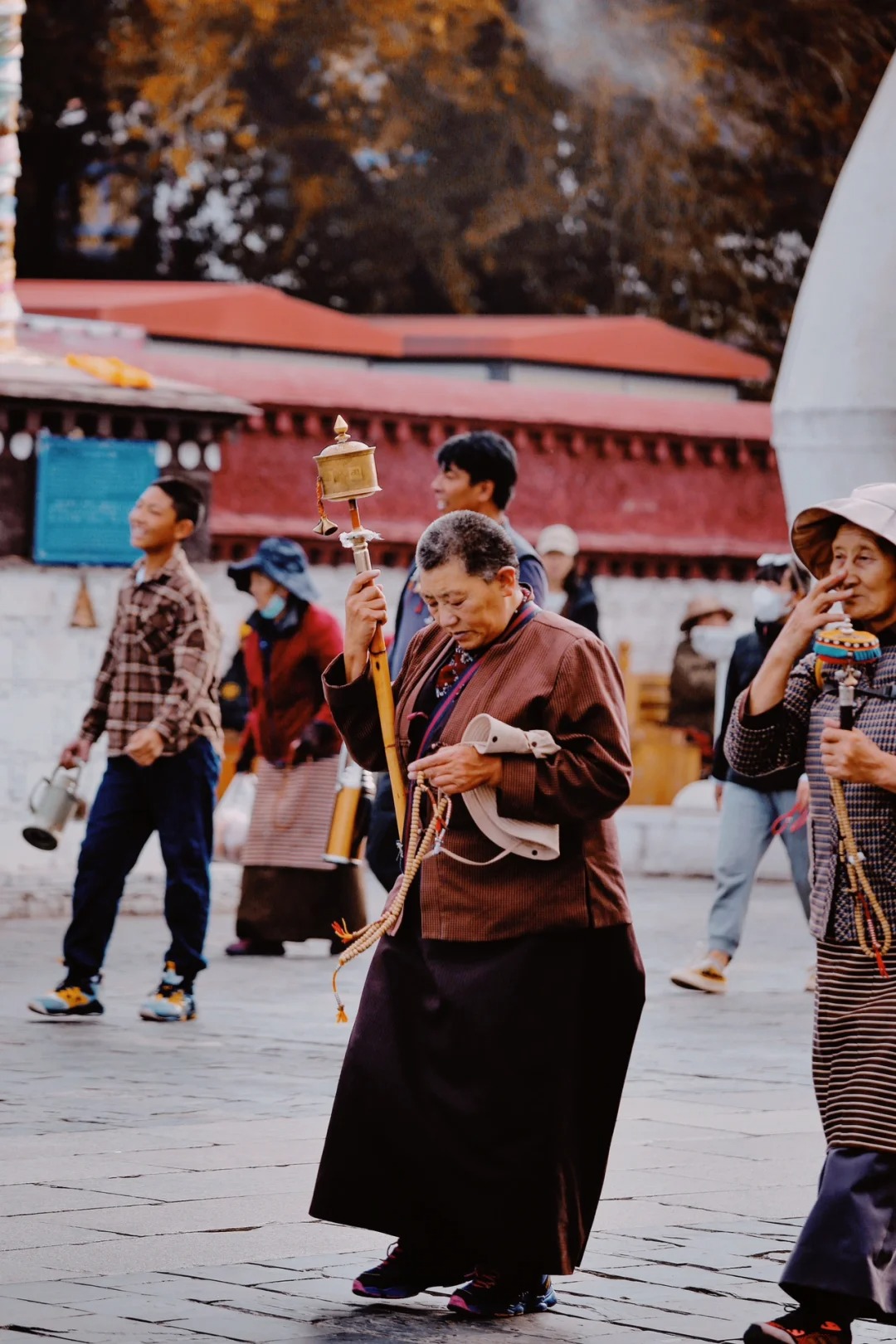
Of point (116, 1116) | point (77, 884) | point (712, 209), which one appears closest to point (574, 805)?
point (116, 1116)

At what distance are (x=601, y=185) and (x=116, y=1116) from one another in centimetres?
2431

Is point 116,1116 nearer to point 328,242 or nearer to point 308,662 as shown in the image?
point 308,662

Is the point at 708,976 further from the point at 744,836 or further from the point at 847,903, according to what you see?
the point at 847,903

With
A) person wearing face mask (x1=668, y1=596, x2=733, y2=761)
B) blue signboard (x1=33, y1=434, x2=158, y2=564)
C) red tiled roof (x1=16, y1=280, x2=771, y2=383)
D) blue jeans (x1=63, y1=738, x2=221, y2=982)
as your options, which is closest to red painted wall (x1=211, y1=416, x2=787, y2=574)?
person wearing face mask (x1=668, y1=596, x2=733, y2=761)

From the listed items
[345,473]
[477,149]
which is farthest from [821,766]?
[477,149]

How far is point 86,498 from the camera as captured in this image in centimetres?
1450

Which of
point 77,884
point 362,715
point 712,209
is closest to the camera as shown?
point 362,715

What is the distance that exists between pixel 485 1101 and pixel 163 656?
4120 mm

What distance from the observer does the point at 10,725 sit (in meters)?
14.4

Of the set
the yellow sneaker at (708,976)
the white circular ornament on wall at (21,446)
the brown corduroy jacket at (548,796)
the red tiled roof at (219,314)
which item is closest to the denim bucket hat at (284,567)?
the yellow sneaker at (708,976)

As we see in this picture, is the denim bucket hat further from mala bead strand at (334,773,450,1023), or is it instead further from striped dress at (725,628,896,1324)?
striped dress at (725,628,896,1324)

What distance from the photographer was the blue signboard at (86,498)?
14.4 m

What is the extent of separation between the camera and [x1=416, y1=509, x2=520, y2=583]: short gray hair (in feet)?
17.6

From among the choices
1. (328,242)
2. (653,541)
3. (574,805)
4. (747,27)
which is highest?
(747,27)
